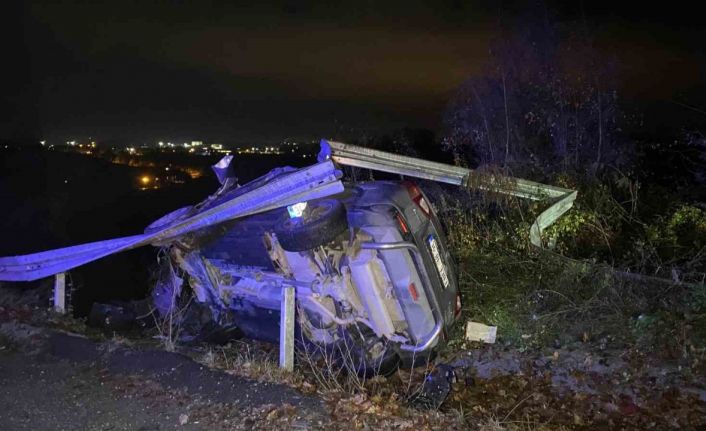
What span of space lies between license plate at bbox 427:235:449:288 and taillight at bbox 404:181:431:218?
0.27 m

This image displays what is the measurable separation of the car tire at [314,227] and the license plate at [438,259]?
839 millimetres

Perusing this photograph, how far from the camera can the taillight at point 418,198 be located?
4.98 m

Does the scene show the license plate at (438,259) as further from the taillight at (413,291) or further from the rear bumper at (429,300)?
the taillight at (413,291)

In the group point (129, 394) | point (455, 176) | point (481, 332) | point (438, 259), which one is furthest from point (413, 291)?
point (455, 176)

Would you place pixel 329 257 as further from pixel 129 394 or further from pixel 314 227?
pixel 129 394

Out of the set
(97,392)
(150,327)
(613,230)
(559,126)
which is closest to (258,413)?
(97,392)

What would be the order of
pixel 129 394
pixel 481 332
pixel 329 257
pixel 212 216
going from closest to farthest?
pixel 129 394, pixel 329 257, pixel 212 216, pixel 481 332

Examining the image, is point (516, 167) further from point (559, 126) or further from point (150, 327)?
point (150, 327)

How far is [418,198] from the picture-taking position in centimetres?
504

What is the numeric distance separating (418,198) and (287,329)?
164 cm

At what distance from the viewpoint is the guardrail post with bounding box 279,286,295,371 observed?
15.5 ft

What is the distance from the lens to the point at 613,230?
7.94m

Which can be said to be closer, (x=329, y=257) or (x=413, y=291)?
(x=413, y=291)

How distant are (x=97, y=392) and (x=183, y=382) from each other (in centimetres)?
63
